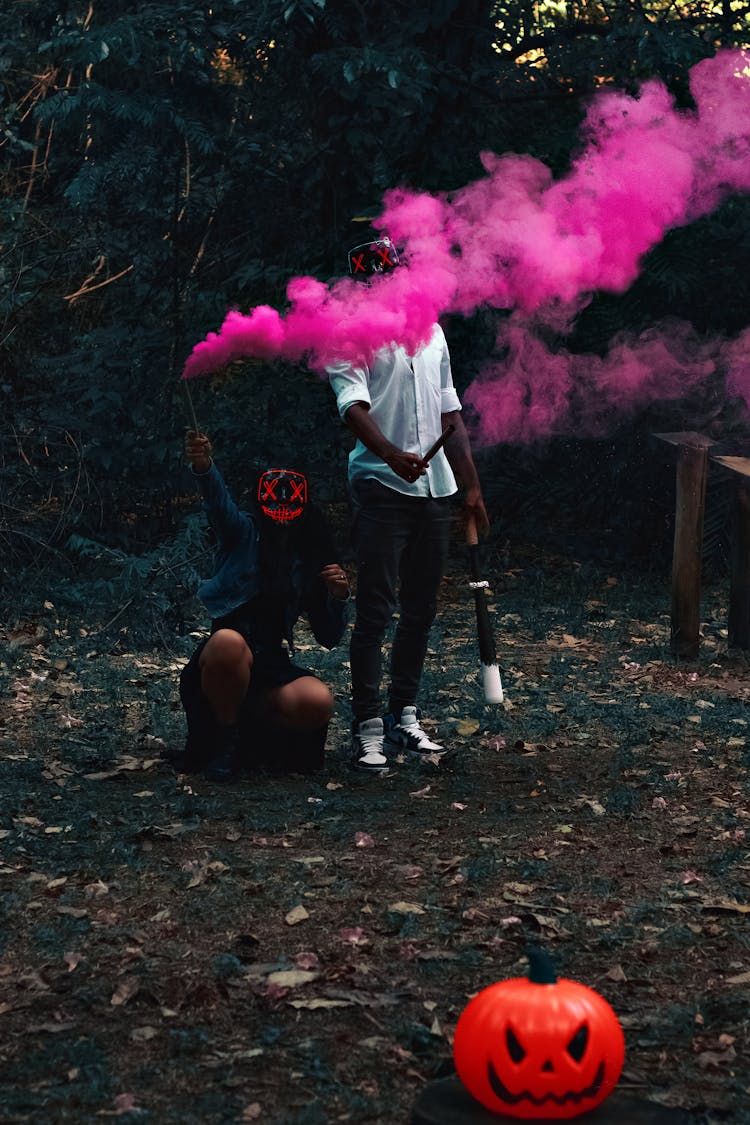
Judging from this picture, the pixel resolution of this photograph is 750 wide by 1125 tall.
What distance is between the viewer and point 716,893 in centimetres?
521

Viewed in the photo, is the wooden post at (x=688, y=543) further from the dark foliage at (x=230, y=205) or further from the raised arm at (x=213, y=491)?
the raised arm at (x=213, y=491)

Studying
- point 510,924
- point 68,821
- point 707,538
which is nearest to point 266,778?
point 68,821

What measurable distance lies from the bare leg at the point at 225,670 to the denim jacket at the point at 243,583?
0.56 feet

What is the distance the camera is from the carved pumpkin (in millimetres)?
3348

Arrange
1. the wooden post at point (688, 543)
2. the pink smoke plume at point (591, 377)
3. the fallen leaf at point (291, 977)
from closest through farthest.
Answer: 1. the fallen leaf at point (291, 977)
2. the wooden post at point (688, 543)
3. the pink smoke plume at point (591, 377)

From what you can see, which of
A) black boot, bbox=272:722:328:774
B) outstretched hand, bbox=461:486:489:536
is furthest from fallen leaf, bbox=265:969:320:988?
outstretched hand, bbox=461:486:489:536

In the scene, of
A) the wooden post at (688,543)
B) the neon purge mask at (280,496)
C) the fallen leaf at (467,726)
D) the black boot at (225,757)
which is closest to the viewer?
the neon purge mask at (280,496)

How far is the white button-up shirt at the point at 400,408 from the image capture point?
257 inches

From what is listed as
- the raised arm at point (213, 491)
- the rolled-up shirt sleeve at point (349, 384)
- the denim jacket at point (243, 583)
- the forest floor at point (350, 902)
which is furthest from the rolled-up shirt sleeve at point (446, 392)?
the forest floor at point (350, 902)

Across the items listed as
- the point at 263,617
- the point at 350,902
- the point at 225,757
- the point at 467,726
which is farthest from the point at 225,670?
the point at 467,726

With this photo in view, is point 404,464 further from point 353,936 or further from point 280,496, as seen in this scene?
point 353,936

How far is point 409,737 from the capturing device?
280 inches

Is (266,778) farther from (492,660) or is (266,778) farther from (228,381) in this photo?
(228,381)

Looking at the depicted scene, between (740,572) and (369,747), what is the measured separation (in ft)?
14.3
